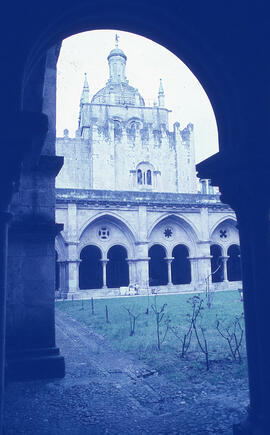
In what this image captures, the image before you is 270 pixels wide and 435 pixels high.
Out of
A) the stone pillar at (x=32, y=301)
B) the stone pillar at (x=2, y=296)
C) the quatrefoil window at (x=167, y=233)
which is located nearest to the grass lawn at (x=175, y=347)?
the stone pillar at (x=32, y=301)

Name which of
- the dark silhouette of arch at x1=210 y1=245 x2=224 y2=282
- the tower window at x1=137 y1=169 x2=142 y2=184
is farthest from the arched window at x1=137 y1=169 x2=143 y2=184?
the dark silhouette of arch at x1=210 y1=245 x2=224 y2=282

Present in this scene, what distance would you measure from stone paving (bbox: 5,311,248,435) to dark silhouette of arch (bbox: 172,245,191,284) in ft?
64.5

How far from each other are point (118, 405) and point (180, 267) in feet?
71.4

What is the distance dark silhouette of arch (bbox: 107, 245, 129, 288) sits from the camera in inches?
935

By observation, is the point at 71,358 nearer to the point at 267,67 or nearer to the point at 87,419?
the point at 87,419

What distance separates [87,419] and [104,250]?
1802cm

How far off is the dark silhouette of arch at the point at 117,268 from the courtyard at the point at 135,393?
52.3 feet

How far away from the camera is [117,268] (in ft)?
78.1

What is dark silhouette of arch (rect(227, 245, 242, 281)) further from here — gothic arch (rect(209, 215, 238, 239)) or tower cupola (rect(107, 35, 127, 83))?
tower cupola (rect(107, 35, 127, 83))

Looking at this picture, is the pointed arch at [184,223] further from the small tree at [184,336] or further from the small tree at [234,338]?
the small tree at [184,336]

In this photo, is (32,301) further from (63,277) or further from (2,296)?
(63,277)

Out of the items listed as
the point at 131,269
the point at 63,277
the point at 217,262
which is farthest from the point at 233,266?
the point at 63,277

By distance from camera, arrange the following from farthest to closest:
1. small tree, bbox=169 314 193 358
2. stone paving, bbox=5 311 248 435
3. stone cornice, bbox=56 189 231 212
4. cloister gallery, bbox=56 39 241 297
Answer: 1. cloister gallery, bbox=56 39 241 297
2. stone cornice, bbox=56 189 231 212
3. small tree, bbox=169 314 193 358
4. stone paving, bbox=5 311 248 435

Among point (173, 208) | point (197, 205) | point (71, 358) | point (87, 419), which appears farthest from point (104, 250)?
point (87, 419)
